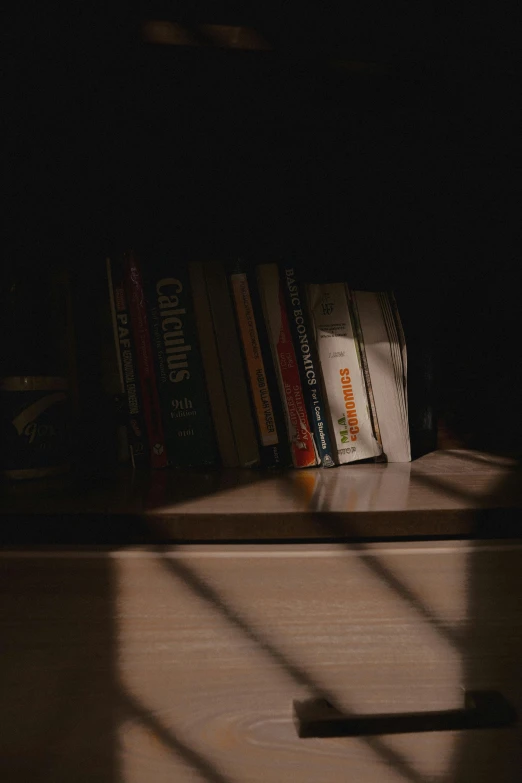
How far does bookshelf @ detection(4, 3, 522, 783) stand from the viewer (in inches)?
16.9

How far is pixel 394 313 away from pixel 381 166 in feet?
1.05

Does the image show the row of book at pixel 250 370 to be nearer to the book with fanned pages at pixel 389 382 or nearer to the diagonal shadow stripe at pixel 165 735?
the book with fanned pages at pixel 389 382

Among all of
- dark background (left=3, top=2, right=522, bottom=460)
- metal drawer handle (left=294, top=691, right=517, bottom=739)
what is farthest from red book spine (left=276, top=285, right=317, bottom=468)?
metal drawer handle (left=294, top=691, right=517, bottom=739)

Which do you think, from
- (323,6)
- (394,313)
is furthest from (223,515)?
(323,6)

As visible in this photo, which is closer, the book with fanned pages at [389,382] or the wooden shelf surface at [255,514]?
the wooden shelf surface at [255,514]

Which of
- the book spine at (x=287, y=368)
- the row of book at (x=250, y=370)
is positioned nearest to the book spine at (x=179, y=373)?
the row of book at (x=250, y=370)

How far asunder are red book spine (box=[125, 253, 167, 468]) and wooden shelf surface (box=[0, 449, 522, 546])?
0.17m

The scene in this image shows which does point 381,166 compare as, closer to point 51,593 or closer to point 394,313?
point 394,313

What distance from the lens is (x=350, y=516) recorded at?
0.43 m

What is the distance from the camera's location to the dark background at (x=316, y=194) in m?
0.70

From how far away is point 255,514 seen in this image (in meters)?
0.43

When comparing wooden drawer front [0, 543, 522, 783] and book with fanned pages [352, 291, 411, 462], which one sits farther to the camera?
book with fanned pages [352, 291, 411, 462]

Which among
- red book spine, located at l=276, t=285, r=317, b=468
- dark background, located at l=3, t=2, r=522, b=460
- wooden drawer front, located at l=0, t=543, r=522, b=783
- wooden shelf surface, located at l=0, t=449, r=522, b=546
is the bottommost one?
wooden drawer front, located at l=0, t=543, r=522, b=783

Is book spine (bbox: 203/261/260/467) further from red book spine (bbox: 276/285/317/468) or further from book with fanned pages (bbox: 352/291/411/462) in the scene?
book with fanned pages (bbox: 352/291/411/462)
